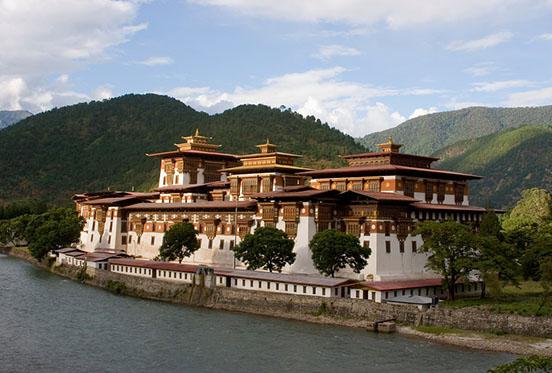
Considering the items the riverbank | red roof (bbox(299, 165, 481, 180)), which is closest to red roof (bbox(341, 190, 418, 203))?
red roof (bbox(299, 165, 481, 180))

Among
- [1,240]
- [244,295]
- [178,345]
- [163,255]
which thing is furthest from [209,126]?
[178,345]

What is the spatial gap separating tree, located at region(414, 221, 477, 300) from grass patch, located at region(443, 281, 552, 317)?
2.45m

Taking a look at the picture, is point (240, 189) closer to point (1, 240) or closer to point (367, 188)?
point (367, 188)

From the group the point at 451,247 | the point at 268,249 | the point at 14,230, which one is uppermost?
the point at 14,230

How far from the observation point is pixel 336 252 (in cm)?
5994

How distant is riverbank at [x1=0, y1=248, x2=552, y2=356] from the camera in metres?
45.5

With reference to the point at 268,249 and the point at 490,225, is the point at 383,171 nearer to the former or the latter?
the point at 490,225

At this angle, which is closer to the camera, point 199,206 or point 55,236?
point 199,206

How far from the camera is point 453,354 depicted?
4384 centimetres

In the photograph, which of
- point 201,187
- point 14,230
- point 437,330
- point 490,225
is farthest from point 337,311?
point 14,230

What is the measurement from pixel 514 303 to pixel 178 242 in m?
37.3

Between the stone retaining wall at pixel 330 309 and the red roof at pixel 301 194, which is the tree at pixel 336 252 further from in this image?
the stone retaining wall at pixel 330 309

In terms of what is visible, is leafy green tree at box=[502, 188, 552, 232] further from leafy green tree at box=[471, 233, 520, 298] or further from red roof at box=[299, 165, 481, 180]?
leafy green tree at box=[471, 233, 520, 298]

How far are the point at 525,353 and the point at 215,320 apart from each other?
24.1m
